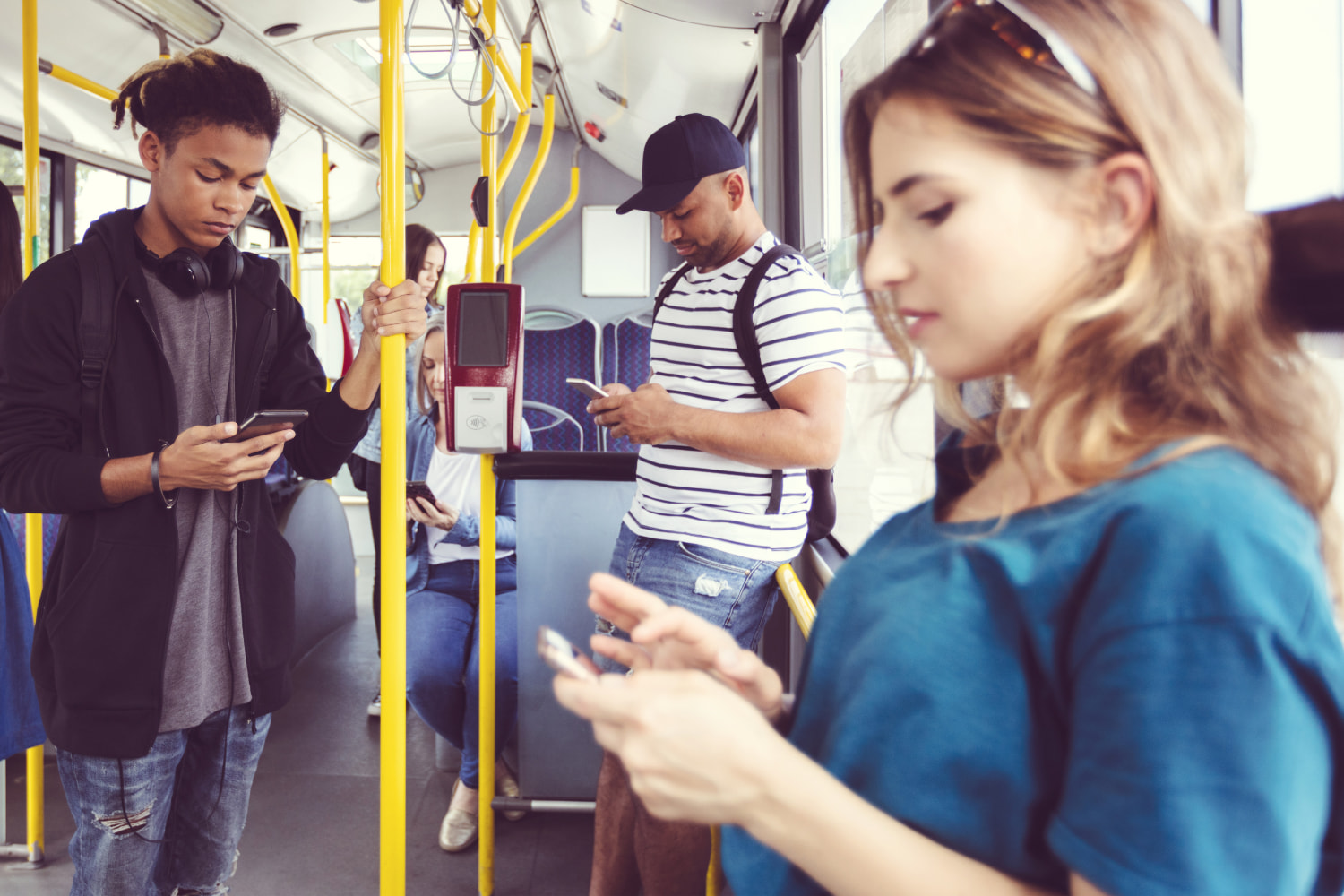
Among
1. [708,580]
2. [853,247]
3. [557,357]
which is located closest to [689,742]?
[708,580]

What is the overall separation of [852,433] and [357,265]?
6022 mm

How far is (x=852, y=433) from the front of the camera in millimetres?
2387

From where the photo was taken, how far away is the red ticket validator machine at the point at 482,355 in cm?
198

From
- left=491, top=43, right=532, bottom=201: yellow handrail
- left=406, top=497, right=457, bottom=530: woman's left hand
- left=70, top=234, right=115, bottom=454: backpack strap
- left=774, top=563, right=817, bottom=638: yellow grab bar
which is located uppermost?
left=491, top=43, right=532, bottom=201: yellow handrail

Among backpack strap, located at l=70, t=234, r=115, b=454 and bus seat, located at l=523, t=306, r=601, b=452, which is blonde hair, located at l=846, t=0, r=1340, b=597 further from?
bus seat, located at l=523, t=306, r=601, b=452

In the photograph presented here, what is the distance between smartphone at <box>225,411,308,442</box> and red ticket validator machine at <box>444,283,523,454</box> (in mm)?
678

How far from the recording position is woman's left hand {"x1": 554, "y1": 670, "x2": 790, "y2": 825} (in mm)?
518

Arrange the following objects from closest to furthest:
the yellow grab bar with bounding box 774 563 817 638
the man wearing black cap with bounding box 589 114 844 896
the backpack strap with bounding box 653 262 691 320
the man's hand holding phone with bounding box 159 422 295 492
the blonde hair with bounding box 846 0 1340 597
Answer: the blonde hair with bounding box 846 0 1340 597 < the man's hand holding phone with bounding box 159 422 295 492 < the man wearing black cap with bounding box 589 114 844 896 < the yellow grab bar with bounding box 774 563 817 638 < the backpack strap with bounding box 653 262 691 320

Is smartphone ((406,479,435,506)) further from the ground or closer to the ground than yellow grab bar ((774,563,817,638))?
further from the ground

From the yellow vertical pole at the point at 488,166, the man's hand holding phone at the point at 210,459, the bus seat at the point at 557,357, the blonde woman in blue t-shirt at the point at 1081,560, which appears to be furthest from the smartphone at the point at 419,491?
the bus seat at the point at 557,357

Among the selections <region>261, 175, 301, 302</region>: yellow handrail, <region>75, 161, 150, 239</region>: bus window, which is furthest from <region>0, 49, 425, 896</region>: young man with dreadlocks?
<region>75, 161, 150, 239</region>: bus window

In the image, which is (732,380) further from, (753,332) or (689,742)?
(689,742)

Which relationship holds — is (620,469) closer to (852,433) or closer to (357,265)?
(852,433)

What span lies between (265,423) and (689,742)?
1.04m
